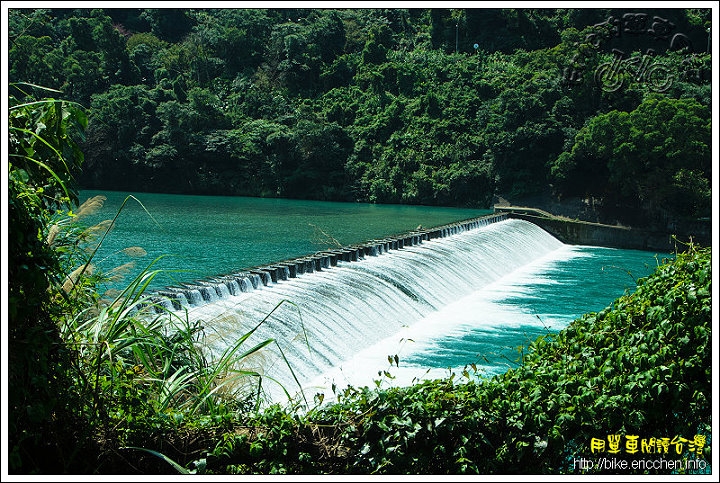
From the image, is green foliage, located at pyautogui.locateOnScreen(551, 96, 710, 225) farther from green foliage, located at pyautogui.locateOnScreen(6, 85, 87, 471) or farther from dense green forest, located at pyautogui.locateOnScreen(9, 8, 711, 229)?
green foliage, located at pyautogui.locateOnScreen(6, 85, 87, 471)

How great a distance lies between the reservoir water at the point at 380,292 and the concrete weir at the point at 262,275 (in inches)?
4.7

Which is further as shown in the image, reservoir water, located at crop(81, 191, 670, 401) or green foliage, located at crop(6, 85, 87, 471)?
reservoir water, located at crop(81, 191, 670, 401)

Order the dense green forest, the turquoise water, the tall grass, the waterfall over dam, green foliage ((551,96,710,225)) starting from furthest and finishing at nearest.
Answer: the dense green forest, green foliage ((551,96,710,225)), the turquoise water, the waterfall over dam, the tall grass

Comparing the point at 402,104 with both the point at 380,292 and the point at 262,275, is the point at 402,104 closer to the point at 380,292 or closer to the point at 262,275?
the point at 380,292

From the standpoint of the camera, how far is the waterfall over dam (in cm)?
691

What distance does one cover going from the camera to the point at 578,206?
27203mm

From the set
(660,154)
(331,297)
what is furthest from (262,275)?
(660,154)

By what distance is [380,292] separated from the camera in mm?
9836

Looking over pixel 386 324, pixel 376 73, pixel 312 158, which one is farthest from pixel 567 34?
pixel 386 324

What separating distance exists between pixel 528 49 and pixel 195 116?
18961 millimetres

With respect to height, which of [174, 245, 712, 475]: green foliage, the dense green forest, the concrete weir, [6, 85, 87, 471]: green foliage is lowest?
the concrete weir

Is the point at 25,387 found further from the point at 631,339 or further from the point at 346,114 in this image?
the point at 346,114

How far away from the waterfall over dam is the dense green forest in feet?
39.5

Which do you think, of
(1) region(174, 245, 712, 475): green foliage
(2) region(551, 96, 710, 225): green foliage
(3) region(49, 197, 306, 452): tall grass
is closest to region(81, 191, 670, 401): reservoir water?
(1) region(174, 245, 712, 475): green foliage
